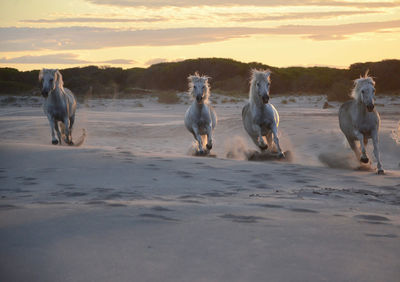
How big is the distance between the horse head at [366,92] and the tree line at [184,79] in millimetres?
36694

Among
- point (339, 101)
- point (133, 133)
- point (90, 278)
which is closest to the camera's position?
point (90, 278)

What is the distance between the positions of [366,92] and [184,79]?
173 feet

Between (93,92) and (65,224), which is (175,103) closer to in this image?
(93,92)

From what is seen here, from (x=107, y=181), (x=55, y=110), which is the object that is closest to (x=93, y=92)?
(x=55, y=110)

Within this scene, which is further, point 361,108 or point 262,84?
point 262,84

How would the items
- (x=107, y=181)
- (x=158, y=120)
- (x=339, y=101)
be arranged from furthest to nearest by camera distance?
(x=339, y=101)
(x=158, y=120)
(x=107, y=181)

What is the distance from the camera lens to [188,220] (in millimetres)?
3293

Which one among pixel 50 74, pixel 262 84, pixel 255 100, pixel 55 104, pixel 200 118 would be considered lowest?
pixel 200 118

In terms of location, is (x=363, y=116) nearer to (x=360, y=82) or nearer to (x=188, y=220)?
(x=360, y=82)

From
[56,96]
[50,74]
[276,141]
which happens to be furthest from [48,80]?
[276,141]

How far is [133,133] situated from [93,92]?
28345 millimetres

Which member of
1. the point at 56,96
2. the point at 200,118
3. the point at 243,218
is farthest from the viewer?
the point at 56,96

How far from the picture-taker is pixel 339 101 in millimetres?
32156

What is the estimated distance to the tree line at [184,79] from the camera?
4618 cm
